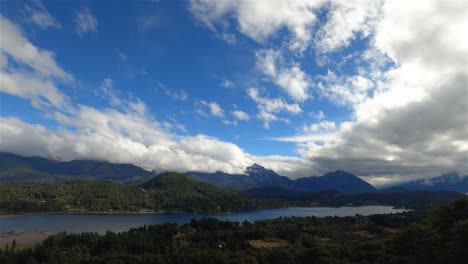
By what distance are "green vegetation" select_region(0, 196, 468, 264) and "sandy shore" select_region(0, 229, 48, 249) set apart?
40.8ft

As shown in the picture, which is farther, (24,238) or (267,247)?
(24,238)

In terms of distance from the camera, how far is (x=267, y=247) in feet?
305

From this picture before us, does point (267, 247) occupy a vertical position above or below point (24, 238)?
above

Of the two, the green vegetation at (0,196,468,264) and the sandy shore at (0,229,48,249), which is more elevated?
the green vegetation at (0,196,468,264)

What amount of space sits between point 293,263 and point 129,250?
43.1m

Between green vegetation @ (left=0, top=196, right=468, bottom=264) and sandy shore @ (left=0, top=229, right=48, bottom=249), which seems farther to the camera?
sandy shore @ (left=0, top=229, right=48, bottom=249)

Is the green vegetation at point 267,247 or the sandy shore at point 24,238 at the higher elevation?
the green vegetation at point 267,247

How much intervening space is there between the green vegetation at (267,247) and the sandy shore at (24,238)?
1242cm

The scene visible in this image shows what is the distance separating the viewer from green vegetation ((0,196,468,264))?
46625 mm

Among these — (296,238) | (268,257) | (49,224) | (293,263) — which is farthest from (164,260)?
(49,224)

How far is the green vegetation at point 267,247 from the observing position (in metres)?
46.6

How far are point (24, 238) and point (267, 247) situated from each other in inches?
3161

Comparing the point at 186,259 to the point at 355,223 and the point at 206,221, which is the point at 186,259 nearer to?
the point at 206,221

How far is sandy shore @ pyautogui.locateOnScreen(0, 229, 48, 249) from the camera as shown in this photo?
9820 centimetres
